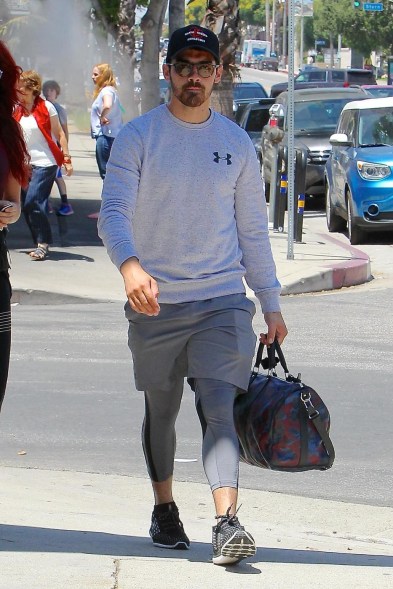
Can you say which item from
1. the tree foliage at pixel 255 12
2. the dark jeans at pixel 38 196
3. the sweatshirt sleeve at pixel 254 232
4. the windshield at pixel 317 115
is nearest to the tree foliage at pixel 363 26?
the windshield at pixel 317 115

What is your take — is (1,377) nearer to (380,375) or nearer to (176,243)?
(176,243)

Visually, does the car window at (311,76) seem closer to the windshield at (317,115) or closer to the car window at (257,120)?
the car window at (257,120)

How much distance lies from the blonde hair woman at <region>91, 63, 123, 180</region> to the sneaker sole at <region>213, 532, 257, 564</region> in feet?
40.1

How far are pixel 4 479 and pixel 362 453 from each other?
6.60 feet

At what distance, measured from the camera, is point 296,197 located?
16109 millimetres

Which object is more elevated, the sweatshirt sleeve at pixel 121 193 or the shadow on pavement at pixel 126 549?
the sweatshirt sleeve at pixel 121 193

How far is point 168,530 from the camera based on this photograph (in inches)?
193

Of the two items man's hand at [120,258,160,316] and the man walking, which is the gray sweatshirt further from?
man's hand at [120,258,160,316]

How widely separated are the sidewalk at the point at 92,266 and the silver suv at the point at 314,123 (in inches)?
133

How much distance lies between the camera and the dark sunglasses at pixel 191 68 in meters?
4.68

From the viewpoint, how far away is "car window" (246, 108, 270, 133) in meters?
25.5

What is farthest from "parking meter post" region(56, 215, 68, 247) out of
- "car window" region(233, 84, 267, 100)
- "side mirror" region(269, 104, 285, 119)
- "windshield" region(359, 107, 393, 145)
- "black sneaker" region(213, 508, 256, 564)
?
"car window" region(233, 84, 267, 100)

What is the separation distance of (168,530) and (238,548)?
1.89 feet

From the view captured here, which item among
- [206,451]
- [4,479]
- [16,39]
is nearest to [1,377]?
[206,451]
